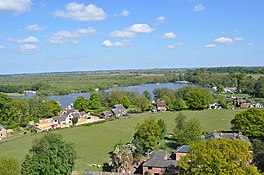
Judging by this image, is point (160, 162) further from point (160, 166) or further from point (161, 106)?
point (161, 106)

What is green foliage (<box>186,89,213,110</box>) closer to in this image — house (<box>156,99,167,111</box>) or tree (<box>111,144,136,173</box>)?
house (<box>156,99,167,111</box>)

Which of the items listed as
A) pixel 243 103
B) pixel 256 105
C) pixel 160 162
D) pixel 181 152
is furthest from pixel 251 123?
pixel 243 103

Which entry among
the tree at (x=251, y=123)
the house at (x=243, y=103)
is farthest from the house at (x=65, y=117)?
the house at (x=243, y=103)

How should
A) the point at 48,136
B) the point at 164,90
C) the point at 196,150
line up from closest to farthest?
the point at 196,150, the point at 48,136, the point at 164,90

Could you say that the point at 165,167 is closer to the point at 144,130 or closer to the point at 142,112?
the point at 144,130

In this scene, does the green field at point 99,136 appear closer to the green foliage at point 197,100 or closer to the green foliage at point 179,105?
the green foliage at point 197,100

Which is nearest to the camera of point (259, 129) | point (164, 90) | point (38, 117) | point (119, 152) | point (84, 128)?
point (119, 152)

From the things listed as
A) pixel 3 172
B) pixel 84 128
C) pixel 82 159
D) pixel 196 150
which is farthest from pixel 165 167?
pixel 84 128
